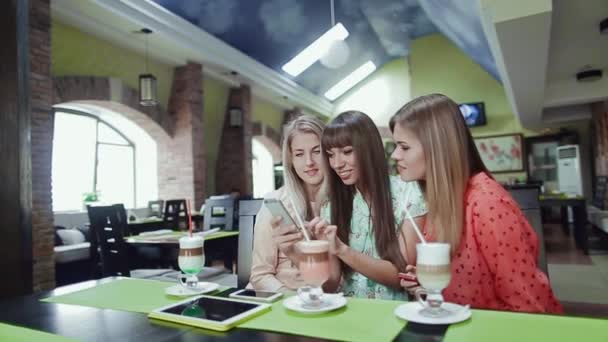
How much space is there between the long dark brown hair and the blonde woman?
0.13 m

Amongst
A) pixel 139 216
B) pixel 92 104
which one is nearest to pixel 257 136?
pixel 139 216

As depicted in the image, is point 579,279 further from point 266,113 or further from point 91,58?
point 266,113

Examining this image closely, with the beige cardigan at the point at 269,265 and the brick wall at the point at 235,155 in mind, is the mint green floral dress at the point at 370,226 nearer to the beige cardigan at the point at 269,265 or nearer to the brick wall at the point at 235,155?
the beige cardigan at the point at 269,265

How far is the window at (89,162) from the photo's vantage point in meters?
6.12

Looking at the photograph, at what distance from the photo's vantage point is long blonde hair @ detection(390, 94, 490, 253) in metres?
1.22

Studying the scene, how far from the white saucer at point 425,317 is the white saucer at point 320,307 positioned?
0.15m

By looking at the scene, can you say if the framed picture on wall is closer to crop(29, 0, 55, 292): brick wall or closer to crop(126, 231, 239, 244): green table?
crop(126, 231, 239, 244): green table

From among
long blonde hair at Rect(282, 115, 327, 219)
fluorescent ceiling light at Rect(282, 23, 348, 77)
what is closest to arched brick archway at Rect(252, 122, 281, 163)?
fluorescent ceiling light at Rect(282, 23, 348, 77)

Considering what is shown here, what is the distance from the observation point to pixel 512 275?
112cm

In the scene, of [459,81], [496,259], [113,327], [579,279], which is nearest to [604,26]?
[579,279]

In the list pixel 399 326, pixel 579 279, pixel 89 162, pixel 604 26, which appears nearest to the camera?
pixel 399 326

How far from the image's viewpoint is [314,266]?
42.8 inches

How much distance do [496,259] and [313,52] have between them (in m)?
8.28

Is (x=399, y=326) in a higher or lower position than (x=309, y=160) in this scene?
lower
